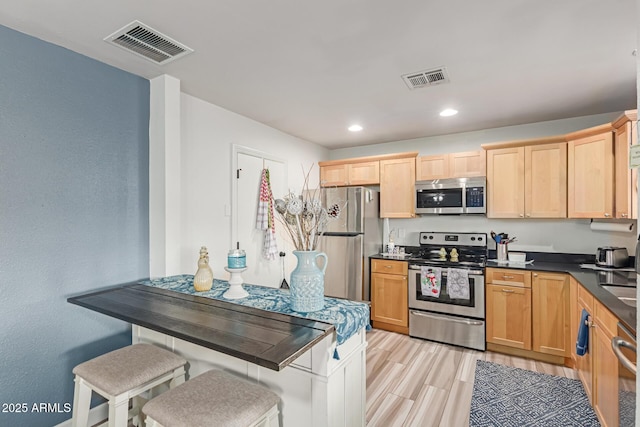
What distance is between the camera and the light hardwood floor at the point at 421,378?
221cm

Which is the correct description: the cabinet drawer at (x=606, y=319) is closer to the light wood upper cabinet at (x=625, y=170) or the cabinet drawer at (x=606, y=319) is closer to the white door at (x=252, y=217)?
the light wood upper cabinet at (x=625, y=170)

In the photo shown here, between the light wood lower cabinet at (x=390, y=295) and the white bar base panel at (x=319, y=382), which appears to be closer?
the white bar base panel at (x=319, y=382)

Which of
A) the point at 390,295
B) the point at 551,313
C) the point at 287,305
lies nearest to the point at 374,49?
the point at 287,305

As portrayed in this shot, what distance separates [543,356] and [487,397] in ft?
3.60

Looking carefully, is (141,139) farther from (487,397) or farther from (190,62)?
(487,397)

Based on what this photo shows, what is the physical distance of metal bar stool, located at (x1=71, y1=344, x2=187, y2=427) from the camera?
150cm

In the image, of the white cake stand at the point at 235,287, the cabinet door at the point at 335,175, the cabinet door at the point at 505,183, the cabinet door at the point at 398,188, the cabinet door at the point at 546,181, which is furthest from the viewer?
the cabinet door at the point at 335,175

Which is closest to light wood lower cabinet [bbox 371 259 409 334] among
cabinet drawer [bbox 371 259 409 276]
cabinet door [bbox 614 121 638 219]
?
cabinet drawer [bbox 371 259 409 276]

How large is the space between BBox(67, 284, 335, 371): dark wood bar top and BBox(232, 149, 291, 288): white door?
4.28 feet

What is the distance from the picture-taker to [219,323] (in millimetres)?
1489

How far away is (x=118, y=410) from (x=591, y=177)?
13.2 ft

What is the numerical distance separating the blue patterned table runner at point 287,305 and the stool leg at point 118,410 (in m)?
0.65

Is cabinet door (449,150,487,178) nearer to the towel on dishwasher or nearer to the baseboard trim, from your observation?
the towel on dishwasher

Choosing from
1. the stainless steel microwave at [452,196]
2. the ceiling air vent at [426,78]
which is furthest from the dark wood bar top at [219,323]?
the stainless steel microwave at [452,196]
